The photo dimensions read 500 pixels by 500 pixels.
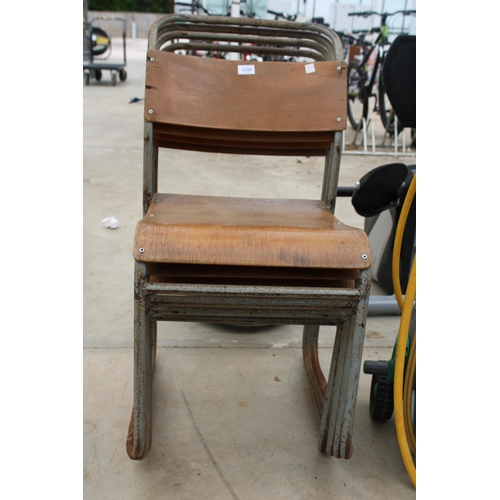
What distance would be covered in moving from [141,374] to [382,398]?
2.06 ft

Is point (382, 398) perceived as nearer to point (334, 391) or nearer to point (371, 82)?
point (334, 391)

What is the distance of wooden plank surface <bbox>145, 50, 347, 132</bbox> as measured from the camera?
4.94 feet

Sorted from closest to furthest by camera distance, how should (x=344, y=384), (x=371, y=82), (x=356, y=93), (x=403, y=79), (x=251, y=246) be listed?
(x=251, y=246) → (x=344, y=384) → (x=403, y=79) → (x=371, y=82) → (x=356, y=93)

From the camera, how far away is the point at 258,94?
5.08 feet

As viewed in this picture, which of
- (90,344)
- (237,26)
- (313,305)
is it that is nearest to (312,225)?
(313,305)

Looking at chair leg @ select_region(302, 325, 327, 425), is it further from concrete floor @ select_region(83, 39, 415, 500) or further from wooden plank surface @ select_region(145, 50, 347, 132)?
wooden plank surface @ select_region(145, 50, 347, 132)

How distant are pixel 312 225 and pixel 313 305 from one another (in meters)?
0.28

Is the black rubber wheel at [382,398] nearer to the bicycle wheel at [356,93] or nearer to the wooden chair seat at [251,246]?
the wooden chair seat at [251,246]

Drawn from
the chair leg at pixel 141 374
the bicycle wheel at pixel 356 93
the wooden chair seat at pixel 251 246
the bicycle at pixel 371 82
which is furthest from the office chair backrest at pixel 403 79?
the bicycle wheel at pixel 356 93

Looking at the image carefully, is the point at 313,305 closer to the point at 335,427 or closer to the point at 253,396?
the point at 335,427

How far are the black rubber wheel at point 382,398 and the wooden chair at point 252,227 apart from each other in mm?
132

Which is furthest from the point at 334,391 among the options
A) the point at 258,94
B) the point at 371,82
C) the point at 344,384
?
the point at 371,82

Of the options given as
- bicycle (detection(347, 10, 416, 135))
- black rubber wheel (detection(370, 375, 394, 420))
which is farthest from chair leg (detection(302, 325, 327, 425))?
bicycle (detection(347, 10, 416, 135))
